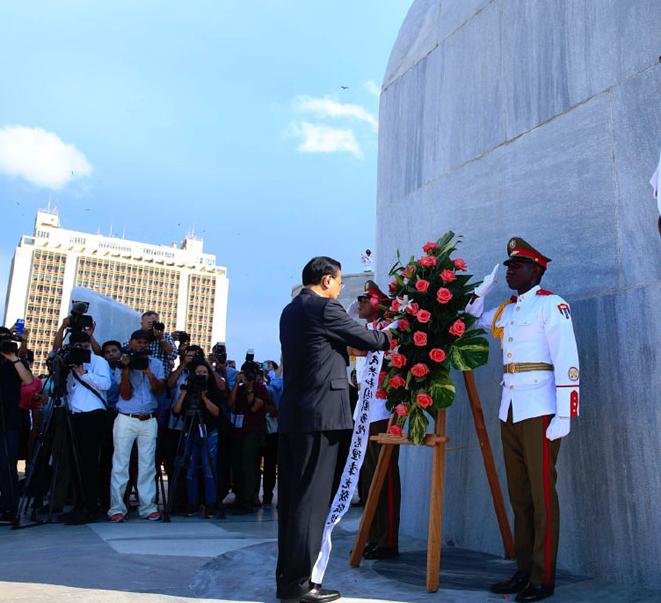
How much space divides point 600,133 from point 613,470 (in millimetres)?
1800

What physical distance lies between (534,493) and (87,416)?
3723 mm

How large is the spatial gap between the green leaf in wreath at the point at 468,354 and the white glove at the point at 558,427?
1.66ft

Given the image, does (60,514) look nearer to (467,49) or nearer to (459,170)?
(459,170)

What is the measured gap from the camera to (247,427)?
6.52 metres

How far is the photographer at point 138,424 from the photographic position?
17.7 ft

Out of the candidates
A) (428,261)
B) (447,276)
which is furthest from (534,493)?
(428,261)

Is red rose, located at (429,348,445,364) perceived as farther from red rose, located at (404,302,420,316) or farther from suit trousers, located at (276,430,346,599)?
suit trousers, located at (276,430,346,599)

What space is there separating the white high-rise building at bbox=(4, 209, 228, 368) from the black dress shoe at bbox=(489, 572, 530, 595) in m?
94.6

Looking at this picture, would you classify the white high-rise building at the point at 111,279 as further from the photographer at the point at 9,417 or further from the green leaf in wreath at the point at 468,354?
the green leaf in wreath at the point at 468,354

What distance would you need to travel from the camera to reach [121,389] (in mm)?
5453

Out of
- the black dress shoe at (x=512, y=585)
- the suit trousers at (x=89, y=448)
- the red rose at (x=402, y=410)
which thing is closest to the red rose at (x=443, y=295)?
the red rose at (x=402, y=410)

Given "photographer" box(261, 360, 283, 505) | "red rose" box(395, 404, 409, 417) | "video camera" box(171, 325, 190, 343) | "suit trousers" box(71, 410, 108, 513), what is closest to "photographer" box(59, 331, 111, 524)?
"suit trousers" box(71, 410, 108, 513)

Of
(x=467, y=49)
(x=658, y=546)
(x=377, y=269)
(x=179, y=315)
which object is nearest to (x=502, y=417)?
(x=658, y=546)

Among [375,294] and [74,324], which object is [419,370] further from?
[74,324]
